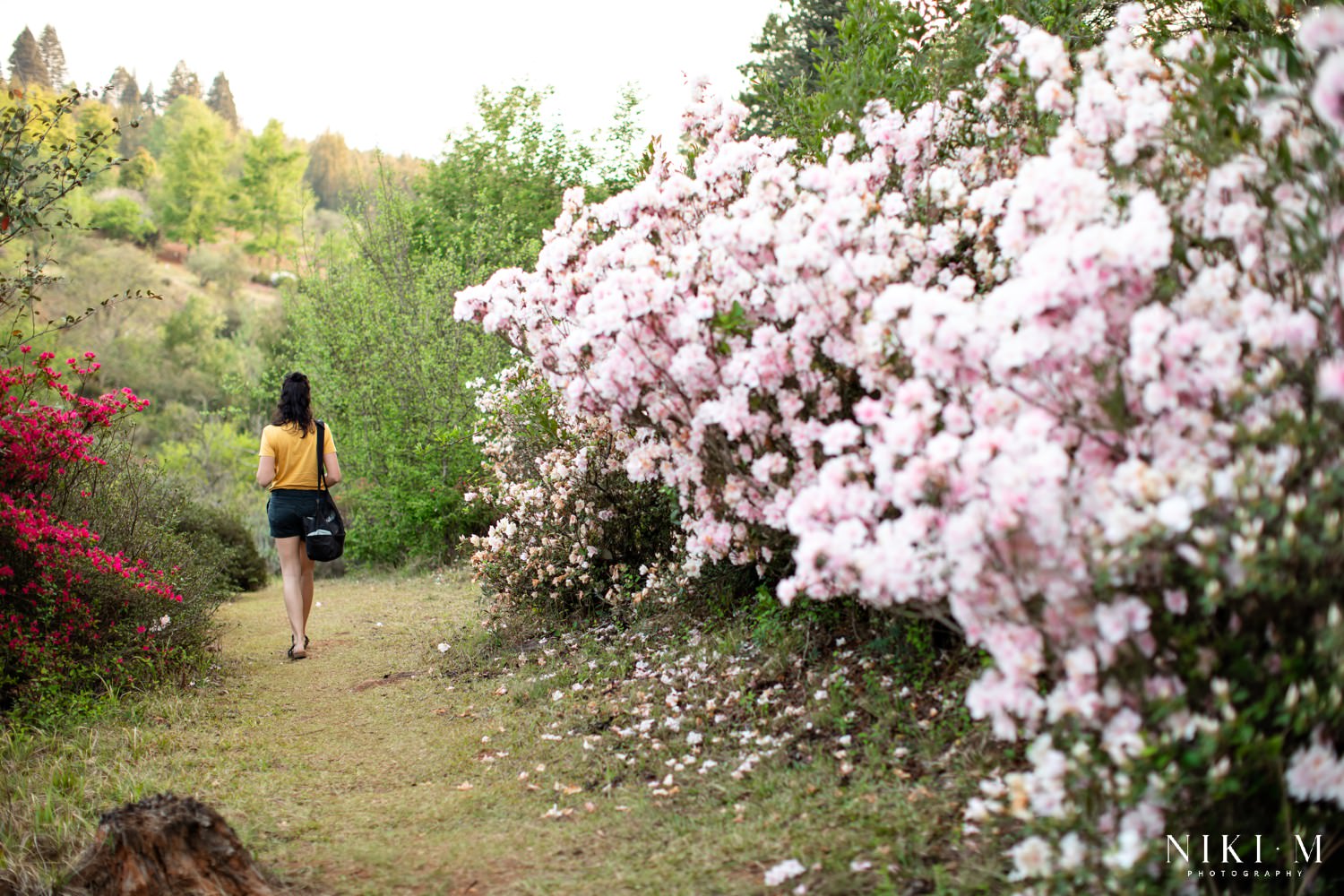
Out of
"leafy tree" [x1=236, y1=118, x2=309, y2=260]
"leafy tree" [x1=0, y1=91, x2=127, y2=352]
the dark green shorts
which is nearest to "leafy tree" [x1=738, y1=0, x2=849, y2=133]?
the dark green shorts

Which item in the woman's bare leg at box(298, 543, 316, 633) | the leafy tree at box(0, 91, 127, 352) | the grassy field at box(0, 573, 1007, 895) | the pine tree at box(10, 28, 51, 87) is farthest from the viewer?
the pine tree at box(10, 28, 51, 87)

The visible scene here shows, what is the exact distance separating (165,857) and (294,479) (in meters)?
3.91

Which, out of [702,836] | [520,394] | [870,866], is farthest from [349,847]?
[520,394]

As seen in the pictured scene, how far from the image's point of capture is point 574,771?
4.26 metres

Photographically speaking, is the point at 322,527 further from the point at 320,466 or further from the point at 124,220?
the point at 124,220

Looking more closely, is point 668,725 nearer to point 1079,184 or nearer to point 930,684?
point 930,684

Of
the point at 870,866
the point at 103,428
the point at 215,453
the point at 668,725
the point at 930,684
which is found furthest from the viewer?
the point at 215,453

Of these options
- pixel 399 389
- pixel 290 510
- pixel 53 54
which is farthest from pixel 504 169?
pixel 53 54

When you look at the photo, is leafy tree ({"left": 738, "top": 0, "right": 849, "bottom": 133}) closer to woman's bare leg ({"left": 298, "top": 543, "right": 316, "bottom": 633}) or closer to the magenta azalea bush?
woman's bare leg ({"left": 298, "top": 543, "right": 316, "bottom": 633})

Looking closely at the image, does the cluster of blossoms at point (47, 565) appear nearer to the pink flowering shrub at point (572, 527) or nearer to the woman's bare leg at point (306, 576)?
the woman's bare leg at point (306, 576)

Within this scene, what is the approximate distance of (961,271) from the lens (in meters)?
4.14

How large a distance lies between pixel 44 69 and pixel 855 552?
6914 centimetres

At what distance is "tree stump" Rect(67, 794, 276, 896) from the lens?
3098 mm

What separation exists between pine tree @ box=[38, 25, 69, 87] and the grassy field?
71890 mm
